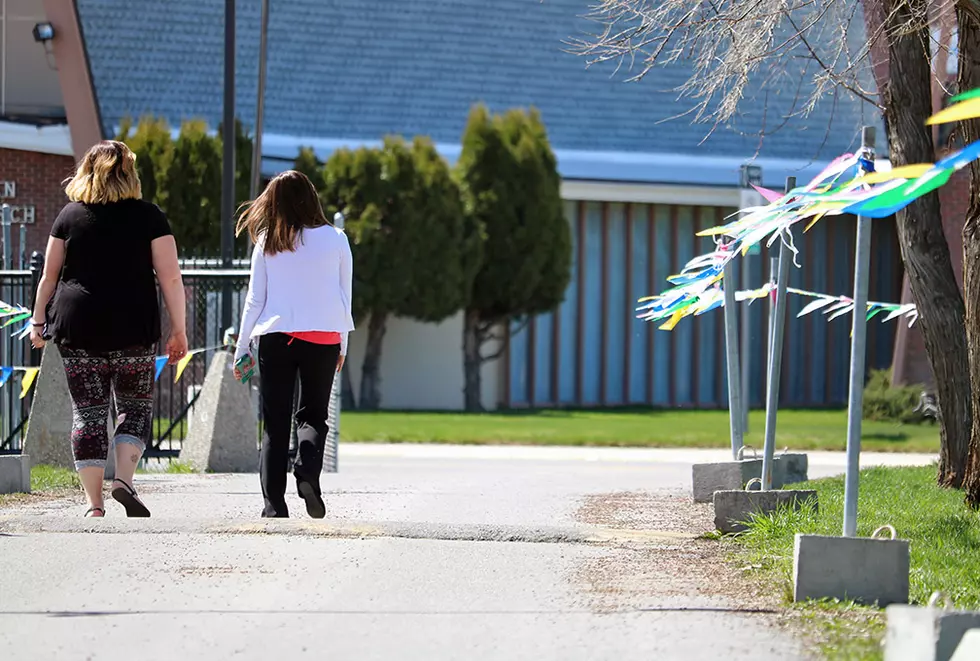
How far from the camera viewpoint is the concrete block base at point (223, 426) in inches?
528

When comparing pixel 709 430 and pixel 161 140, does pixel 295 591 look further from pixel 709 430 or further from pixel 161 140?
pixel 161 140

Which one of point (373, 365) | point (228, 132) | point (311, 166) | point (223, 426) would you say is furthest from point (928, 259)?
point (373, 365)

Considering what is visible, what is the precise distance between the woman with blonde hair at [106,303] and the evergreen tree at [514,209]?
1820 cm

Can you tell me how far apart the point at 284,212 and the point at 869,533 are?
3378 millimetres

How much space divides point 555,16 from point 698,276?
2257cm

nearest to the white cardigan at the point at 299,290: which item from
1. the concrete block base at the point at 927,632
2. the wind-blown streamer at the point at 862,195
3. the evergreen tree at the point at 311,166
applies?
the wind-blown streamer at the point at 862,195

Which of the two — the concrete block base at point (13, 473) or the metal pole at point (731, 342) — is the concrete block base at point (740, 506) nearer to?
the metal pole at point (731, 342)

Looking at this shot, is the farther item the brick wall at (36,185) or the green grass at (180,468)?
the brick wall at (36,185)

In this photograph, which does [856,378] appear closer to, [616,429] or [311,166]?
[616,429]

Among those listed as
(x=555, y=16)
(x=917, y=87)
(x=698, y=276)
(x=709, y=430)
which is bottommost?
(x=709, y=430)

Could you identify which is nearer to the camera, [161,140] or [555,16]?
[161,140]

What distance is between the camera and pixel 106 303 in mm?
8414

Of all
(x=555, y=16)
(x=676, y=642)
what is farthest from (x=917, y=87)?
(x=555, y=16)

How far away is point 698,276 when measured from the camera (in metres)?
10.6
